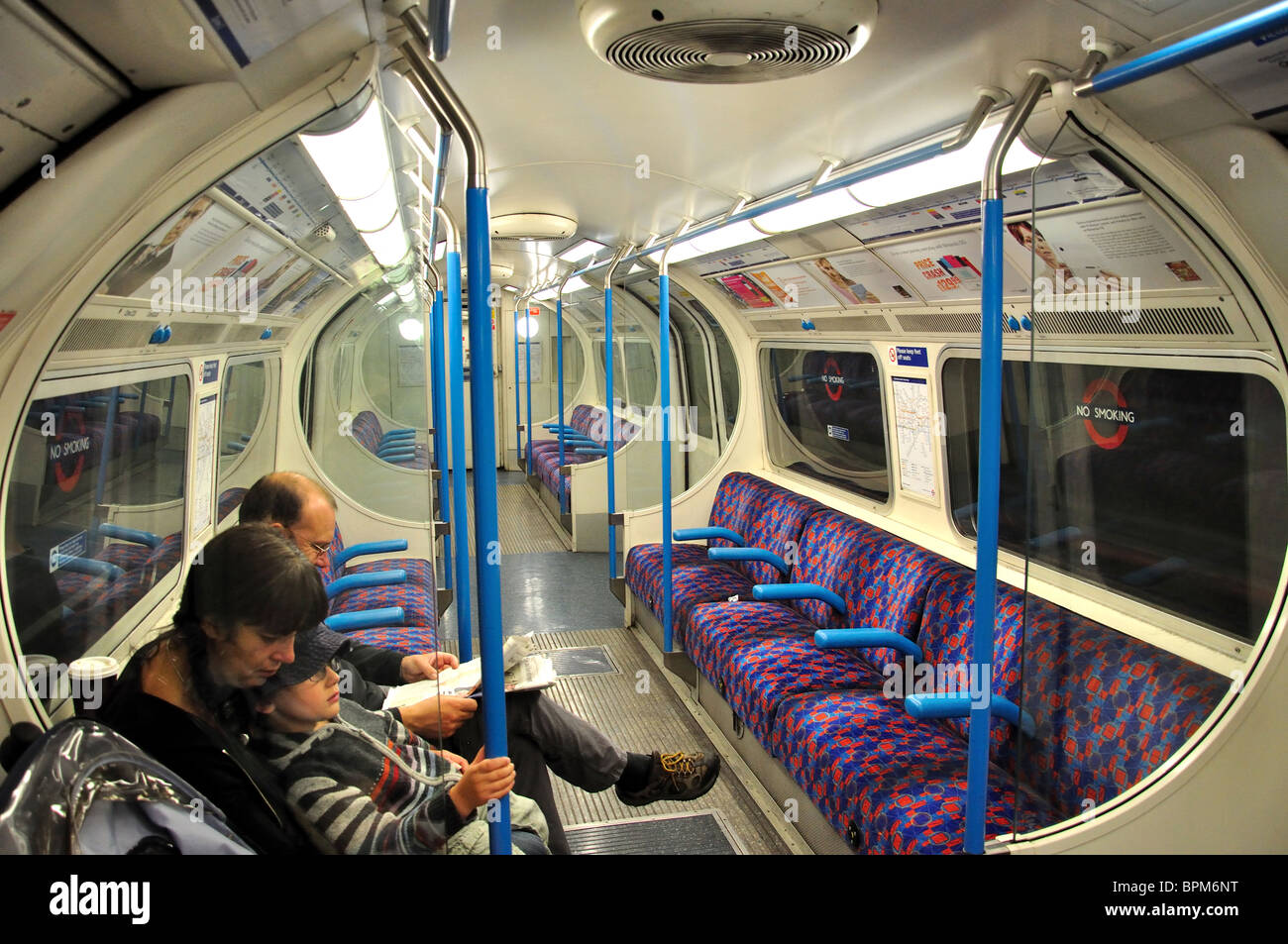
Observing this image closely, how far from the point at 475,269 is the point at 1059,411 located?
1.69 meters

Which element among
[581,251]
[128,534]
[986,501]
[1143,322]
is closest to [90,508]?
[128,534]

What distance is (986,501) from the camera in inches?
89.9

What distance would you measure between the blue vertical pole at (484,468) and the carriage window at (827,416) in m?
3.34

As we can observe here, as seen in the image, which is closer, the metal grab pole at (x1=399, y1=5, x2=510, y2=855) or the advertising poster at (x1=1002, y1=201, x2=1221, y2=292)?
the metal grab pole at (x1=399, y1=5, x2=510, y2=855)

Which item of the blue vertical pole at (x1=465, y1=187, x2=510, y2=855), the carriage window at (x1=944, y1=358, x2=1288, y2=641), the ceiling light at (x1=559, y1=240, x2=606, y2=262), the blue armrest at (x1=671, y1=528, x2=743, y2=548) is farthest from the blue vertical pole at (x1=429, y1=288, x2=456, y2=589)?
the carriage window at (x1=944, y1=358, x2=1288, y2=641)

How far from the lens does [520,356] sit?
14.1 meters

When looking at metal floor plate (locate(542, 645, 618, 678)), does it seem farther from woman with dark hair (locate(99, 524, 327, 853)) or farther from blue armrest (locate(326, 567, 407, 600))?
woman with dark hair (locate(99, 524, 327, 853))

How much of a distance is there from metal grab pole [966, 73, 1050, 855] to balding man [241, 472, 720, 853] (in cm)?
127

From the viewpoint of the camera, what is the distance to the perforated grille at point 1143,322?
2.41 m

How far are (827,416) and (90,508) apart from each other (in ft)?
14.3

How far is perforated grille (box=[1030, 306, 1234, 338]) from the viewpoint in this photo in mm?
2414

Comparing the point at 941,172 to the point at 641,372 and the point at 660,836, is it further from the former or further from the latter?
the point at 641,372

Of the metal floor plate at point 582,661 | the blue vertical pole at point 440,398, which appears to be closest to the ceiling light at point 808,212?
the blue vertical pole at point 440,398
